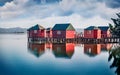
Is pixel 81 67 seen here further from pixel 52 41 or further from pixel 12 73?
pixel 12 73

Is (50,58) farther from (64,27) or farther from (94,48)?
(94,48)

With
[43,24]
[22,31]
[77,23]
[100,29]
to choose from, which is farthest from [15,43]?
[100,29]

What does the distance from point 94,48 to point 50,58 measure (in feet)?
1.69

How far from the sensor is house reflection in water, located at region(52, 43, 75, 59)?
3648 millimetres

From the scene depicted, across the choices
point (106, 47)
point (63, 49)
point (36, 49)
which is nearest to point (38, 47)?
point (36, 49)

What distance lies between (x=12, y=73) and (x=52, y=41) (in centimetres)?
60

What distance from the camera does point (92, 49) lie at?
362 centimetres

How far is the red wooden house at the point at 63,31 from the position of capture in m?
3.66

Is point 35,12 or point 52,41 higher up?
point 35,12

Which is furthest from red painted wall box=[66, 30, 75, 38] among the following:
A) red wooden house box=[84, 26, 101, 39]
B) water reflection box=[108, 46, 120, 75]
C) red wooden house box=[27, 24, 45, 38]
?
water reflection box=[108, 46, 120, 75]

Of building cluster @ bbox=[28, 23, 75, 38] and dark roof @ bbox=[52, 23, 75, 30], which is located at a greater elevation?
dark roof @ bbox=[52, 23, 75, 30]

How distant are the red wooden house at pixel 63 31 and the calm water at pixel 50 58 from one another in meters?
0.11

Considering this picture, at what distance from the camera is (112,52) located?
341 centimetres

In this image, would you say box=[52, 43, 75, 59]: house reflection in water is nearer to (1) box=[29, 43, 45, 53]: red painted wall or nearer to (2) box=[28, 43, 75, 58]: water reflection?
(2) box=[28, 43, 75, 58]: water reflection
